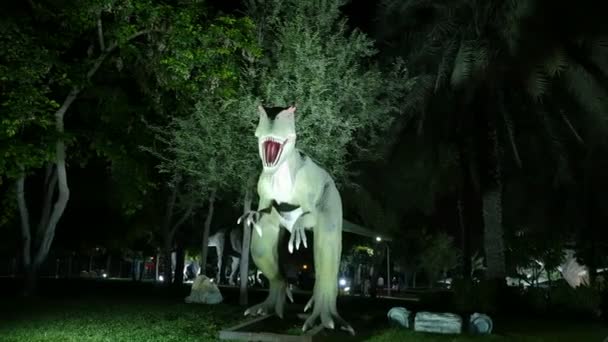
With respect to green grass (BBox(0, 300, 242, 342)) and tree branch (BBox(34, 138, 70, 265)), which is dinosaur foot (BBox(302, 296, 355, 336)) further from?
tree branch (BBox(34, 138, 70, 265))

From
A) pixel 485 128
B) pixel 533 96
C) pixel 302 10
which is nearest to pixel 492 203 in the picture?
pixel 485 128

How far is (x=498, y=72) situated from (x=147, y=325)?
34.5ft

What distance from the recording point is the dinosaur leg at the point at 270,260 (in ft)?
30.3

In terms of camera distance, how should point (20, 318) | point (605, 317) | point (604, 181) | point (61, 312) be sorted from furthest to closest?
point (604, 181) < point (605, 317) < point (61, 312) < point (20, 318)

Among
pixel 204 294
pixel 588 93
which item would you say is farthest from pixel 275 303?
pixel 588 93

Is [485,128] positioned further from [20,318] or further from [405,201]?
[20,318]

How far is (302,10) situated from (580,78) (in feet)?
23.4

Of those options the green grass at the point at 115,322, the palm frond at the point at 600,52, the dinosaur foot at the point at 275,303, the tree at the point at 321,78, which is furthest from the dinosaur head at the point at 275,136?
the palm frond at the point at 600,52

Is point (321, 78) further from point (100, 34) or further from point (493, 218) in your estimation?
point (493, 218)

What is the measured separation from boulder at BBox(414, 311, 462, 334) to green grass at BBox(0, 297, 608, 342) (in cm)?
32

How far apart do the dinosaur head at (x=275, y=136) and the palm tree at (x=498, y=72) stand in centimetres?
863

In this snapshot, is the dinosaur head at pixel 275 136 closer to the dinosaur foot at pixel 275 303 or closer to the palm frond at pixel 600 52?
the dinosaur foot at pixel 275 303

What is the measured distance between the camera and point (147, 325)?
1166 cm

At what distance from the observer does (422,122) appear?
17.6 m
